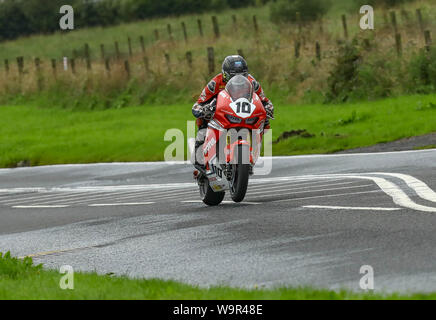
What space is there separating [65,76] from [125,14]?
33867 mm

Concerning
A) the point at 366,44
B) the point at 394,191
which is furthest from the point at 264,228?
the point at 366,44

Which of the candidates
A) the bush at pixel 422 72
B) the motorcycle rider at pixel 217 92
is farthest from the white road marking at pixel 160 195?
the bush at pixel 422 72

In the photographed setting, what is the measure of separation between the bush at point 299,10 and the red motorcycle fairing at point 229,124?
41.7 meters

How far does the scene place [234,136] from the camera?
41.6 ft

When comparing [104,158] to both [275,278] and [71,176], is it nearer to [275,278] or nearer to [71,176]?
[71,176]

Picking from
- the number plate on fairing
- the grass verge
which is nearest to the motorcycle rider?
the number plate on fairing

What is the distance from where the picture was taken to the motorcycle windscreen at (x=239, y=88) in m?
12.9

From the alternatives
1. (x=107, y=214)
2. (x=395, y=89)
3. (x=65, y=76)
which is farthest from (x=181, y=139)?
(x=65, y=76)

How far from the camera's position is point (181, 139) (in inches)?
1026

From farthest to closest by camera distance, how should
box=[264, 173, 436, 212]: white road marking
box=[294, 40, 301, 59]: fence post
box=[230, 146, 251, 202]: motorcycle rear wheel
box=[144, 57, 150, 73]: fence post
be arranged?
1. box=[144, 57, 150, 73]: fence post
2. box=[294, 40, 301, 59]: fence post
3. box=[230, 146, 251, 202]: motorcycle rear wheel
4. box=[264, 173, 436, 212]: white road marking

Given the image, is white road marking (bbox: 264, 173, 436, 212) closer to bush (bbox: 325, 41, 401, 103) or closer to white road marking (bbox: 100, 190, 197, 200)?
white road marking (bbox: 100, 190, 197, 200)

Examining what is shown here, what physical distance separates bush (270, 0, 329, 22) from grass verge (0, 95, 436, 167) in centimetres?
2015

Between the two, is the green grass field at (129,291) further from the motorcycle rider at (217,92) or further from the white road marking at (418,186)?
the white road marking at (418,186)

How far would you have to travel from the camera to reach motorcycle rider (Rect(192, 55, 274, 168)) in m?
13.2
